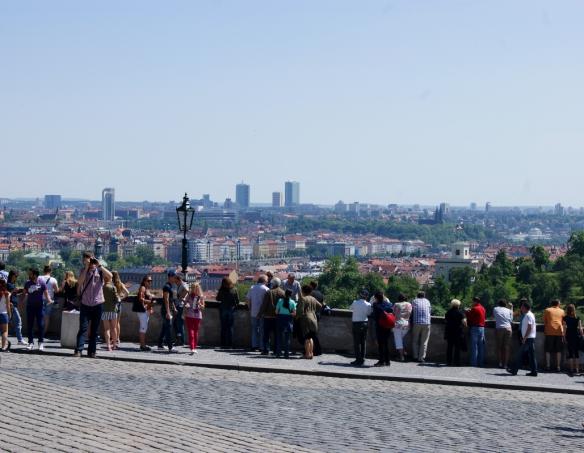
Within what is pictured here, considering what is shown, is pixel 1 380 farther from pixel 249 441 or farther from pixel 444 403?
pixel 444 403

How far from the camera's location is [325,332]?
20.3 m

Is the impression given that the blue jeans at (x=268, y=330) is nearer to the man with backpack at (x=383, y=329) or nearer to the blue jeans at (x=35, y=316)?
the man with backpack at (x=383, y=329)

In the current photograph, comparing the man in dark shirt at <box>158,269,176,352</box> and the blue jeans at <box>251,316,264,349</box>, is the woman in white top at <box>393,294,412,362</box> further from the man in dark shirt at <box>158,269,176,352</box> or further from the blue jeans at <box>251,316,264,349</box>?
the man in dark shirt at <box>158,269,176,352</box>

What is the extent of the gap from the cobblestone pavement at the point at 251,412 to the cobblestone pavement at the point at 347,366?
0.54m

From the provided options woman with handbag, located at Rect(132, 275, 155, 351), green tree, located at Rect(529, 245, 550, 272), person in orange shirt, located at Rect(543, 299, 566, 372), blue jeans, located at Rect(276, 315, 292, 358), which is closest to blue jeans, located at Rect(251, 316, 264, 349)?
blue jeans, located at Rect(276, 315, 292, 358)

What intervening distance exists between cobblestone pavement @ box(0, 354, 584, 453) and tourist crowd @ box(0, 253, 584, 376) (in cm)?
146

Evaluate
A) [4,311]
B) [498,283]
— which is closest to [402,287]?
[498,283]

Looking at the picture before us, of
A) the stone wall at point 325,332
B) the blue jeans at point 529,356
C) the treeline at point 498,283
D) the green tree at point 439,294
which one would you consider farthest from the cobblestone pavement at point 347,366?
the green tree at point 439,294

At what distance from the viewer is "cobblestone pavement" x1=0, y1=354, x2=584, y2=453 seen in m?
11.9

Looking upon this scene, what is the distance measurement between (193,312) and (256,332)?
4.30 ft

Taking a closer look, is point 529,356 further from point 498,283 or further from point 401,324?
point 498,283

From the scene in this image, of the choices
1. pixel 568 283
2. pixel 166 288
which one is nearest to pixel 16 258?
pixel 568 283

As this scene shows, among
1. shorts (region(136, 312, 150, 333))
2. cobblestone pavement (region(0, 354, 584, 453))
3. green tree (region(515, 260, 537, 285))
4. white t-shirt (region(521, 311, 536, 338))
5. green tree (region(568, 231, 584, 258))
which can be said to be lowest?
green tree (region(515, 260, 537, 285))

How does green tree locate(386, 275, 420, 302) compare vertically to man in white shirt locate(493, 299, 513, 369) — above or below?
below
